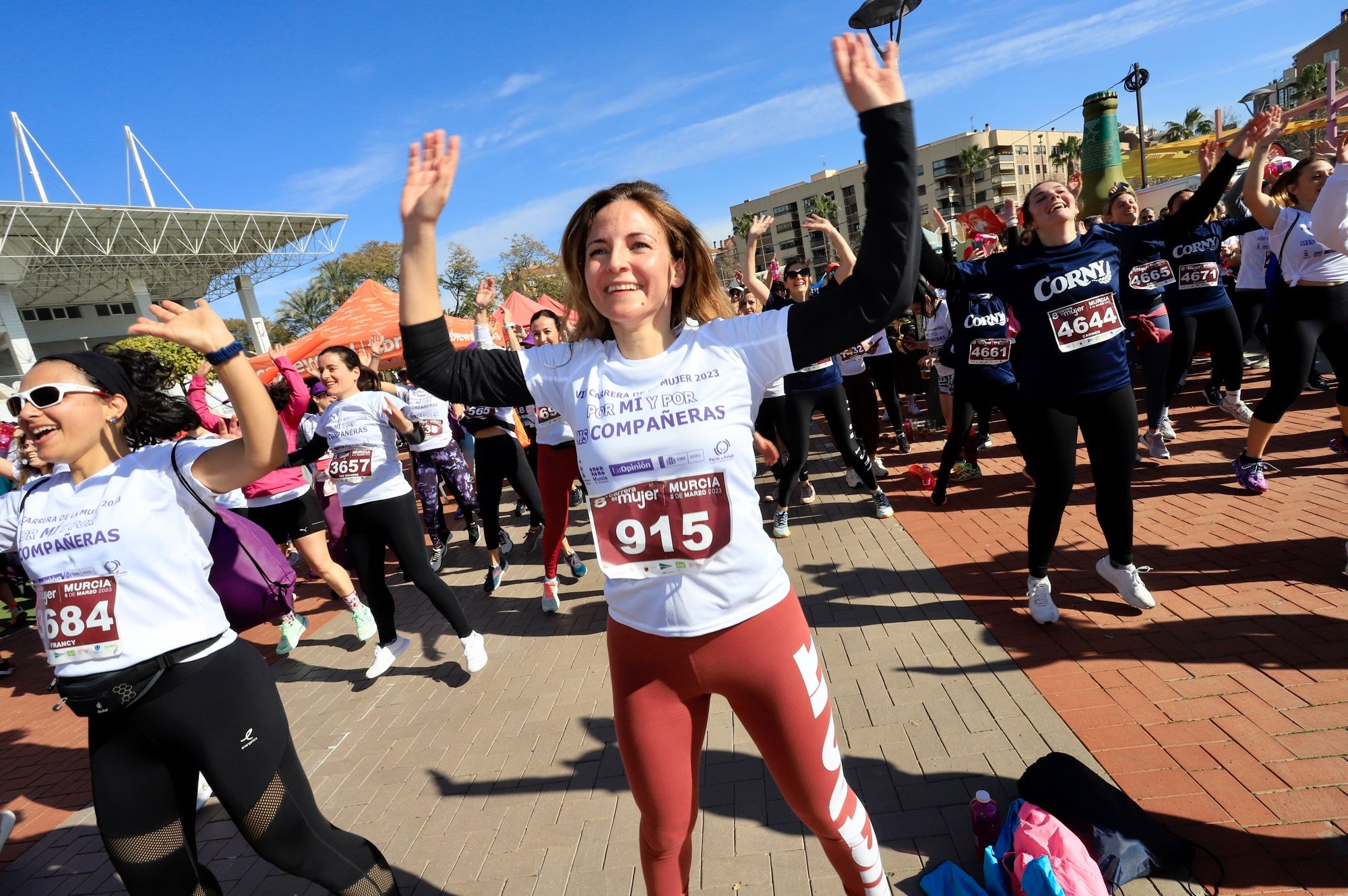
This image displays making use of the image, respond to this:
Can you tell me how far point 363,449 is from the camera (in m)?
4.39

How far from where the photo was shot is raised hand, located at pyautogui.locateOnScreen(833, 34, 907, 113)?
1.51m

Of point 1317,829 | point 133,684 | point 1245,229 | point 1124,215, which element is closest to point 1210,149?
point 1124,215

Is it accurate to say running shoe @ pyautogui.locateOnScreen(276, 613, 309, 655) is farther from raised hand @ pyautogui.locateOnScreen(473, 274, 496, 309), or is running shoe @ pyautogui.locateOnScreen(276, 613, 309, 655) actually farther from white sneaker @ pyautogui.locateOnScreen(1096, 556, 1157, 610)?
white sneaker @ pyautogui.locateOnScreen(1096, 556, 1157, 610)

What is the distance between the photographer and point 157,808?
2.02 m

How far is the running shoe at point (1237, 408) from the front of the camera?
22.8 feet

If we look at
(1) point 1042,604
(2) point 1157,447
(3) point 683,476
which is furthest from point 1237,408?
(3) point 683,476

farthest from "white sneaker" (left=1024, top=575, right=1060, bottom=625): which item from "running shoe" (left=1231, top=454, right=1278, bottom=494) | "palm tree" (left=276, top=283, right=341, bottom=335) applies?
"palm tree" (left=276, top=283, right=341, bottom=335)

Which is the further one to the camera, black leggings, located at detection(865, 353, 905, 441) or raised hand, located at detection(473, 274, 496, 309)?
black leggings, located at detection(865, 353, 905, 441)

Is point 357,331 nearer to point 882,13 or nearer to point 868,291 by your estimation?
point 882,13

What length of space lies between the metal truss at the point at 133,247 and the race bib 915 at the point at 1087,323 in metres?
51.3

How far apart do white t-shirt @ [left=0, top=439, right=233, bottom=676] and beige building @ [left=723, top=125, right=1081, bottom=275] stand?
7511 cm

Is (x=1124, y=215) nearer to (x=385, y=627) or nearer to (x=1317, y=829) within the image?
(x=1317, y=829)

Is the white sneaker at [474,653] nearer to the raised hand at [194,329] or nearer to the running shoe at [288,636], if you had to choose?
the running shoe at [288,636]

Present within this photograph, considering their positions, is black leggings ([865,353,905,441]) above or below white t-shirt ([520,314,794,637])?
below
